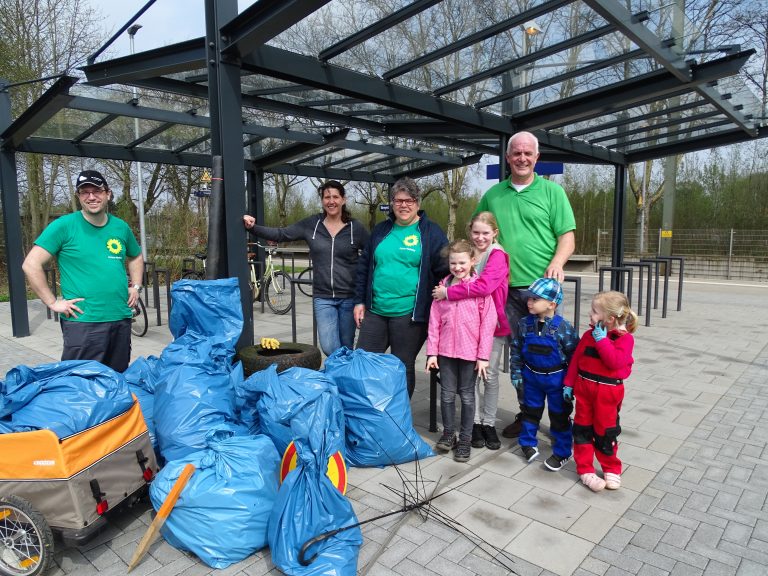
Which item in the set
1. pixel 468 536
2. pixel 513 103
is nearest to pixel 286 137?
pixel 513 103

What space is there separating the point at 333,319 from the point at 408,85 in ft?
8.37

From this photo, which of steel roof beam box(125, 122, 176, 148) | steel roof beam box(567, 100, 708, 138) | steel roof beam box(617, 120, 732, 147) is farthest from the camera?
steel roof beam box(125, 122, 176, 148)

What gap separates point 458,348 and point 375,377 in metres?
0.52

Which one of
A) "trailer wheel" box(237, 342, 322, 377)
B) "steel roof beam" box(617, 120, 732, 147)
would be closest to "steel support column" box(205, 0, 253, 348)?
"trailer wheel" box(237, 342, 322, 377)

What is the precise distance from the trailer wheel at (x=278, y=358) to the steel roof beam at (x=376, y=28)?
7.47 ft

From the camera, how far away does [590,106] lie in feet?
17.9

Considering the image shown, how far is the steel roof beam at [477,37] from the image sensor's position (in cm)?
384

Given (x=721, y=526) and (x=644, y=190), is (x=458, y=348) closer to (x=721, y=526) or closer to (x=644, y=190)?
(x=721, y=526)

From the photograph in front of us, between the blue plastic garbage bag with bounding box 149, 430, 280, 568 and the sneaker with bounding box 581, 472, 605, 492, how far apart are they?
5.44 feet

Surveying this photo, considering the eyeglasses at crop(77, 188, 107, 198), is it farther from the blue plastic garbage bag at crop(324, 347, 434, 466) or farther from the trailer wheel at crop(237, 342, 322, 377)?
the blue plastic garbage bag at crop(324, 347, 434, 466)

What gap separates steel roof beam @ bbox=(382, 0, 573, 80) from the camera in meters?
3.84

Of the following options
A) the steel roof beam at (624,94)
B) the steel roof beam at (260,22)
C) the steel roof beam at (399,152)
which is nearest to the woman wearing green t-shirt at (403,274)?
the steel roof beam at (260,22)

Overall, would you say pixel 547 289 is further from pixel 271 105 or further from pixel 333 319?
pixel 271 105

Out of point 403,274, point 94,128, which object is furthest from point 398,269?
point 94,128
